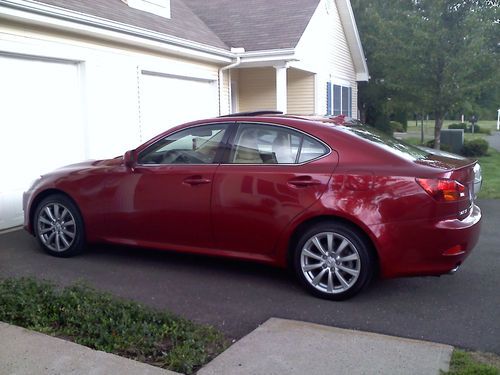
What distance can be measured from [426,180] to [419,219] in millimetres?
322

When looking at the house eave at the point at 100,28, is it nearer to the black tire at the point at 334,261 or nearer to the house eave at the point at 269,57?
the house eave at the point at 269,57

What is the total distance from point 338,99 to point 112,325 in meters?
15.2

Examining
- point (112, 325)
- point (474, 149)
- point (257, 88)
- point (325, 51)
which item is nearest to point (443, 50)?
point (325, 51)

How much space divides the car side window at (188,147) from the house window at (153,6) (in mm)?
6465

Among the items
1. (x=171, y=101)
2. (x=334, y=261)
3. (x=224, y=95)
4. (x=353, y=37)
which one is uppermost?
(x=353, y=37)

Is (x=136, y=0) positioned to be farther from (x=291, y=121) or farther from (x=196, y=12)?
(x=291, y=121)

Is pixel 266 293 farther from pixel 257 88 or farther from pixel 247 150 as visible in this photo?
pixel 257 88

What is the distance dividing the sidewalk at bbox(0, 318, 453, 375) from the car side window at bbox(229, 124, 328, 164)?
66.2 inches

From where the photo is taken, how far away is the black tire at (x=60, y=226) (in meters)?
6.19

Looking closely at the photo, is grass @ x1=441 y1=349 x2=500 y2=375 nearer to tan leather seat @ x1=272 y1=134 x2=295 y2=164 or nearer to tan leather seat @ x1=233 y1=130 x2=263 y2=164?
tan leather seat @ x1=272 y1=134 x2=295 y2=164

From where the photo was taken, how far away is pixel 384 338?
409 centimetres

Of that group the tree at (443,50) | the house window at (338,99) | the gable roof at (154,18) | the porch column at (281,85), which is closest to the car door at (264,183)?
the gable roof at (154,18)

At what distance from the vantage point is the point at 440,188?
4.66 m

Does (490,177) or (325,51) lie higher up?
(325,51)
